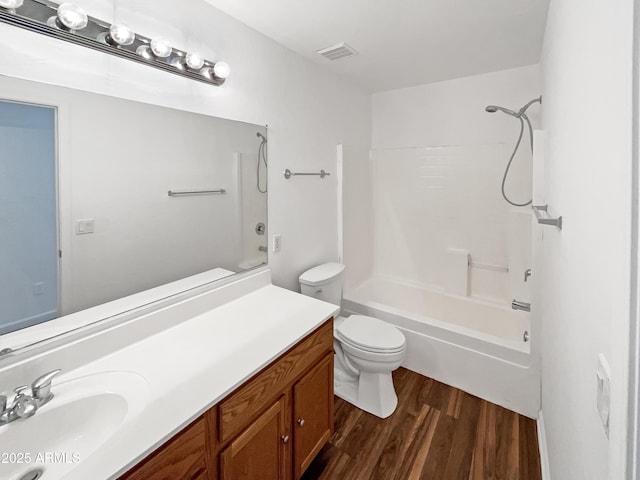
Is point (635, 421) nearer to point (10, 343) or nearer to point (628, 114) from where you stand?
point (628, 114)

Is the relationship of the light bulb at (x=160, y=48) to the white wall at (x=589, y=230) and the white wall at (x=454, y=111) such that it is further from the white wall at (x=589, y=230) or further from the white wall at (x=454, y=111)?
the white wall at (x=454, y=111)

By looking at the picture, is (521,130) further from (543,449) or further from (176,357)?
(176,357)

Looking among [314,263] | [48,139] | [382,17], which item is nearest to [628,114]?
[48,139]

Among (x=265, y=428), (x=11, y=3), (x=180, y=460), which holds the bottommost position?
(x=265, y=428)

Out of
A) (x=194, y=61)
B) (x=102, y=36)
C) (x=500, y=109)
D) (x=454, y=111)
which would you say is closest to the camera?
(x=102, y=36)

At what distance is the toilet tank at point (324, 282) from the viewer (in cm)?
224

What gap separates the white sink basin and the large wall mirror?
31 cm

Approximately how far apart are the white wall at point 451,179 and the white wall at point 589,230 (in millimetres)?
1332

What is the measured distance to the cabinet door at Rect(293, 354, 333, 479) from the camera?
140 cm

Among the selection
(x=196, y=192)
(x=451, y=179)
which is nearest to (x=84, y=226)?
(x=196, y=192)

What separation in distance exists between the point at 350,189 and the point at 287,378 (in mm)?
1948

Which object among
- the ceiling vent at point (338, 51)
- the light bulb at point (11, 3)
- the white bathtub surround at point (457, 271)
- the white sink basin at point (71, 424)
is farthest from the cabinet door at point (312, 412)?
the ceiling vent at point (338, 51)

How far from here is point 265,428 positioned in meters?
1.21

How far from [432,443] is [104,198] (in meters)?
2.05
